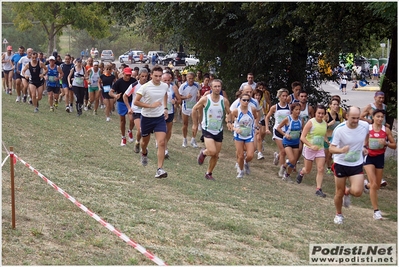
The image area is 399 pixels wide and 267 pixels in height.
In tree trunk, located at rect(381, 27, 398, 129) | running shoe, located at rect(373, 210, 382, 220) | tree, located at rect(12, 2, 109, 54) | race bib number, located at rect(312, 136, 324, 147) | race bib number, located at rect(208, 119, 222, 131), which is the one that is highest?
tree, located at rect(12, 2, 109, 54)

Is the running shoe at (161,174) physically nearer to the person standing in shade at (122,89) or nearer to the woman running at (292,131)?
the woman running at (292,131)

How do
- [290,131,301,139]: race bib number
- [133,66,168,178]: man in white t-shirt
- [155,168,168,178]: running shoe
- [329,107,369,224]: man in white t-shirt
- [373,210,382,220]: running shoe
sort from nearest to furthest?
1. [329,107,369,224]: man in white t-shirt
2. [373,210,382,220]: running shoe
3. [155,168,168,178]: running shoe
4. [133,66,168,178]: man in white t-shirt
5. [290,131,301,139]: race bib number

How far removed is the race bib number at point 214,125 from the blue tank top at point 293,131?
1813 millimetres

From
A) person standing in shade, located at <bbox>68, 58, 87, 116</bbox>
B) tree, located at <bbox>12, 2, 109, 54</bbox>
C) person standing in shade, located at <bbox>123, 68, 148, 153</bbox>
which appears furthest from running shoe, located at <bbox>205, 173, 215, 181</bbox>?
tree, located at <bbox>12, 2, 109, 54</bbox>

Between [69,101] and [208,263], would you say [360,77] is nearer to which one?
[69,101]

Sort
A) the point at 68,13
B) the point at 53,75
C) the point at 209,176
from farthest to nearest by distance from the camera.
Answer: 1. the point at 68,13
2. the point at 53,75
3. the point at 209,176

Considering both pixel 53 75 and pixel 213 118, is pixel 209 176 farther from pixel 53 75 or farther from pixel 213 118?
pixel 53 75

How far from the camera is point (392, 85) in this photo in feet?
48.0

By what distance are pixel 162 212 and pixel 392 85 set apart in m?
7.37

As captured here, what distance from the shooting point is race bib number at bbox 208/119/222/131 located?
39.9 ft

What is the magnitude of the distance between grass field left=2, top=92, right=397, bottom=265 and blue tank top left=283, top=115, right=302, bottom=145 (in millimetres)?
875

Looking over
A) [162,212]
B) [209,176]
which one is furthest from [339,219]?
[209,176]

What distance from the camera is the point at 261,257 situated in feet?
25.5

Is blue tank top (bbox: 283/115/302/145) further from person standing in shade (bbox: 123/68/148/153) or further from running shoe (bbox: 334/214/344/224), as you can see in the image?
running shoe (bbox: 334/214/344/224)
